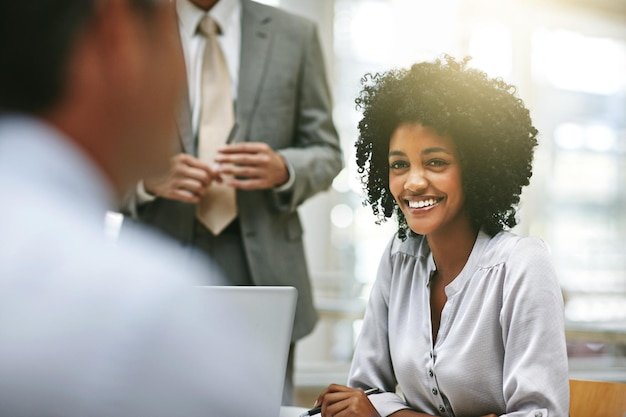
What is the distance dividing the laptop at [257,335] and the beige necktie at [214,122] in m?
1.18

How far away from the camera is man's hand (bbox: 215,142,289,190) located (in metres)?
2.03

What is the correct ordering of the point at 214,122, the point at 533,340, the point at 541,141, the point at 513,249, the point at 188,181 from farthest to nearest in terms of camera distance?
the point at 541,141 < the point at 214,122 < the point at 188,181 < the point at 513,249 < the point at 533,340

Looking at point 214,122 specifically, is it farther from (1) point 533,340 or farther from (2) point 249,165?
(1) point 533,340

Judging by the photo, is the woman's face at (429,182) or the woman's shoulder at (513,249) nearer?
the woman's shoulder at (513,249)

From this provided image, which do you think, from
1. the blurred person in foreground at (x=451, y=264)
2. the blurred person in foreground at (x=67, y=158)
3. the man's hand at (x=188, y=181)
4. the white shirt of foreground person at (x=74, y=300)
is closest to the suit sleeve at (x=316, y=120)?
the man's hand at (x=188, y=181)

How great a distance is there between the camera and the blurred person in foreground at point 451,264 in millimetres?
1309

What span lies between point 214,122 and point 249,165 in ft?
0.59

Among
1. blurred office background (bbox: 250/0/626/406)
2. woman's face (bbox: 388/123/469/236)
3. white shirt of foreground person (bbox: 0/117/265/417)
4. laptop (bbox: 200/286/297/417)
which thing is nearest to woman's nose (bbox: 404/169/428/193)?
A: woman's face (bbox: 388/123/469/236)

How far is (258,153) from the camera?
205cm

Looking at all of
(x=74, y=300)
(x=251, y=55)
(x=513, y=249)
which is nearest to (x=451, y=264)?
(x=513, y=249)

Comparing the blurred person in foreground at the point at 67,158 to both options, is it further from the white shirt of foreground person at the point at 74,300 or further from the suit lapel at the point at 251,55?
the suit lapel at the point at 251,55

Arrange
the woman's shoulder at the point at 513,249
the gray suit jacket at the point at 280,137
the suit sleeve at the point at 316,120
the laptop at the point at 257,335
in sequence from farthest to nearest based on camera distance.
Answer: the suit sleeve at the point at 316,120, the gray suit jacket at the point at 280,137, the woman's shoulder at the point at 513,249, the laptop at the point at 257,335

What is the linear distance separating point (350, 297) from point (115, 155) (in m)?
4.29

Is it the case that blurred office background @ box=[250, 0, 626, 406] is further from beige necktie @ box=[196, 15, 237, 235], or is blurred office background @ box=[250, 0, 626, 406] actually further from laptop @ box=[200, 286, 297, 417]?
laptop @ box=[200, 286, 297, 417]
